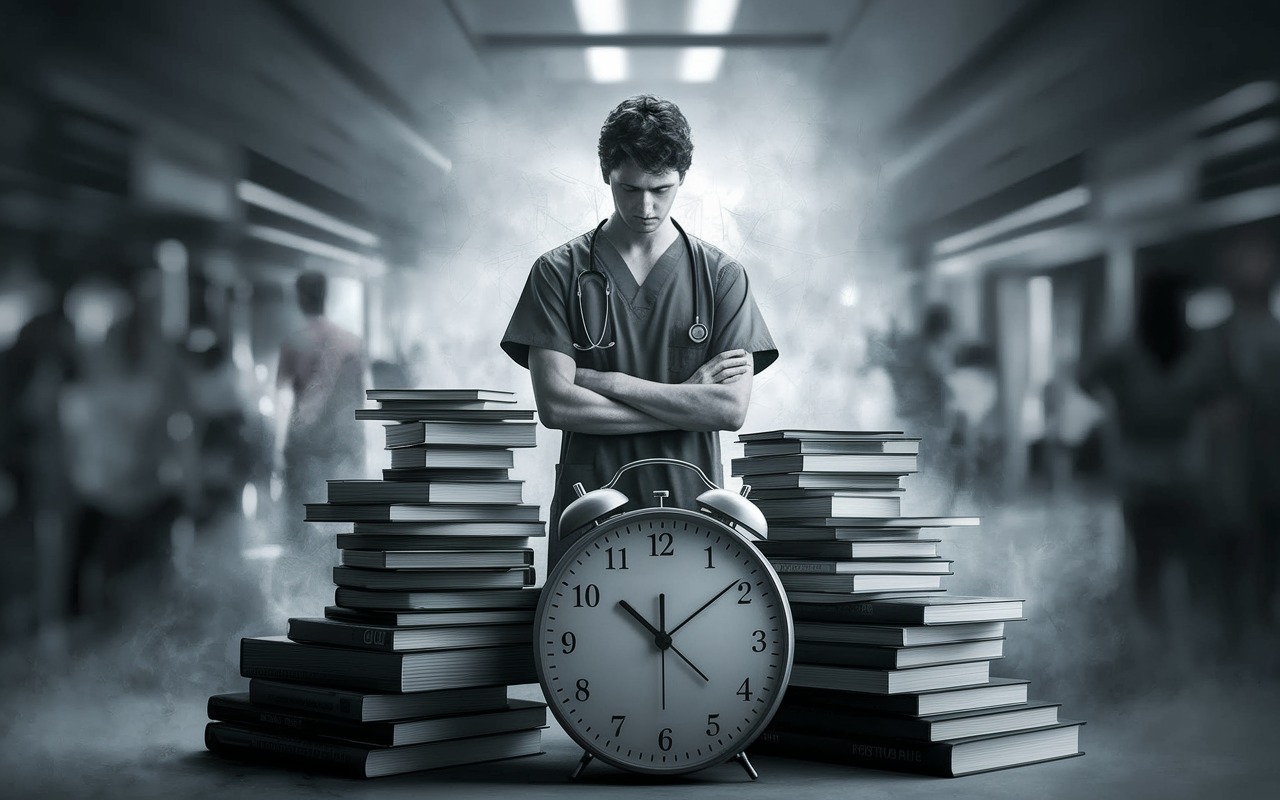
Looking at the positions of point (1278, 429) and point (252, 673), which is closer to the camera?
point (252, 673)

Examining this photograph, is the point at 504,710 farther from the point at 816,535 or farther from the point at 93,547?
the point at 93,547

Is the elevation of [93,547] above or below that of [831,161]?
below

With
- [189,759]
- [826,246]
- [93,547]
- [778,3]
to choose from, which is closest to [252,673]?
[189,759]

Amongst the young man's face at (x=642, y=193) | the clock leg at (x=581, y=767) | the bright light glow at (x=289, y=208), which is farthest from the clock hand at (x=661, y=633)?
the bright light glow at (x=289, y=208)

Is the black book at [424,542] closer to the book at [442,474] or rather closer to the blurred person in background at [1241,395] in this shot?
the book at [442,474]

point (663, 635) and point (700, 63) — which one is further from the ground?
point (700, 63)

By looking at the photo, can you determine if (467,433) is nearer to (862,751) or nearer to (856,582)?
(856,582)

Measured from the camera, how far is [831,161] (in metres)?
3.84

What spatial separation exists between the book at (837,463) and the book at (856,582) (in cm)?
21

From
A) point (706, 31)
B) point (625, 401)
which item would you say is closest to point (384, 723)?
point (625, 401)

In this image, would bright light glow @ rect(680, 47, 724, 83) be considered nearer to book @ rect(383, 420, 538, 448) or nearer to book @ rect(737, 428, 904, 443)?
book @ rect(737, 428, 904, 443)

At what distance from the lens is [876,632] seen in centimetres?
256

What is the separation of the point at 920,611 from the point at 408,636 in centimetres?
95

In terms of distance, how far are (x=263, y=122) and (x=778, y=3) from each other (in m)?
1.47
